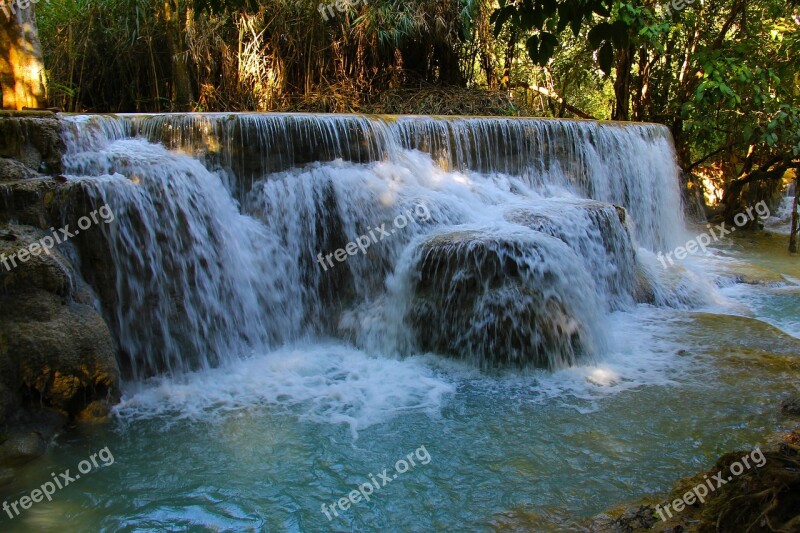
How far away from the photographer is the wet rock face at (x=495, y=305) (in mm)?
4910

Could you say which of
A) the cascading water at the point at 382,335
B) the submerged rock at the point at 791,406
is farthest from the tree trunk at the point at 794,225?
the submerged rock at the point at 791,406

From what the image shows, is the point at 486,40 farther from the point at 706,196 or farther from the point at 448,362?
the point at 448,362

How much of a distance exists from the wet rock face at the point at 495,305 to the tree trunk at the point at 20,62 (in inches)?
173

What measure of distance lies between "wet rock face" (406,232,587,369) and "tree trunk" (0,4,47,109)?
14.4ft

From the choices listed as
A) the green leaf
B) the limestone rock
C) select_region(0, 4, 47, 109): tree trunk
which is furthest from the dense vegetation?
the green leaf

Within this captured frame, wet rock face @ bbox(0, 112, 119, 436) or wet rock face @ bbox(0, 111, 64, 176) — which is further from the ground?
wet rock face @ bbox(0, 111, 64, 176)

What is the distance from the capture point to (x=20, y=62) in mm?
6184

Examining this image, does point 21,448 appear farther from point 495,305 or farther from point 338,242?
point 495,305

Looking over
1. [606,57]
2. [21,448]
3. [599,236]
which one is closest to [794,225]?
[599,236]

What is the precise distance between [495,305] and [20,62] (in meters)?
5.31

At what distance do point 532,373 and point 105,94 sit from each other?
783cm

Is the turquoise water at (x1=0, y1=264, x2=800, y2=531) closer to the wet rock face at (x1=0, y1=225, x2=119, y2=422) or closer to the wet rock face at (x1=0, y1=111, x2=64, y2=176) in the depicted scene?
the wet rock face at (x1=0, y1=225, x2=119, y2=422)

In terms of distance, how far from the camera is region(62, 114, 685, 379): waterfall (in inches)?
193

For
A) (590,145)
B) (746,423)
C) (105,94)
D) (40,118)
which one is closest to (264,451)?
(746,423)
